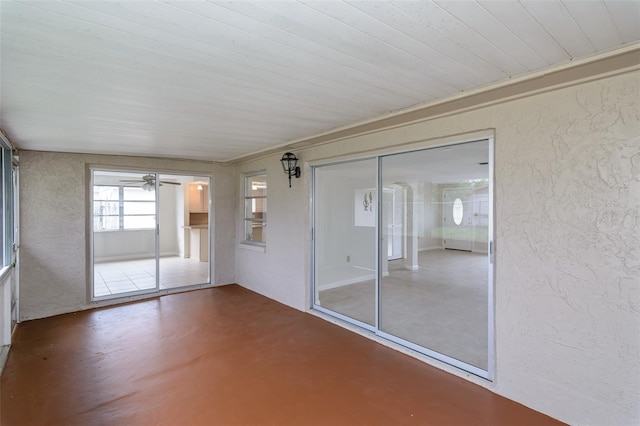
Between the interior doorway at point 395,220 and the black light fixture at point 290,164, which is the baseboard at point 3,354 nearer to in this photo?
the black light fixture at point 290,164

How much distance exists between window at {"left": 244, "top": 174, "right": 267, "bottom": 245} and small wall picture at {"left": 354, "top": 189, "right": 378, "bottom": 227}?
6.48 ft

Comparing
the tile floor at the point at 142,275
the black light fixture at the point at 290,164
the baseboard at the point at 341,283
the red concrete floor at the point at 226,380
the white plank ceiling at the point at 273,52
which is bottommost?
the red concrete floor at the point at 226,380

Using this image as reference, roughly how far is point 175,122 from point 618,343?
399 cm

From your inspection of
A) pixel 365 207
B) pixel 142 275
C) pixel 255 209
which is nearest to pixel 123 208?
pixel 142 275

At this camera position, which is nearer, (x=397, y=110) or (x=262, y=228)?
(x=397, y=110)

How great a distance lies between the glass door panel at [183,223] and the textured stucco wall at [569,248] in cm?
696

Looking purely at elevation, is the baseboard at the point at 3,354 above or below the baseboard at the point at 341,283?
below

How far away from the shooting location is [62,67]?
1941 mm

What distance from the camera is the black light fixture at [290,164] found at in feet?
15.1

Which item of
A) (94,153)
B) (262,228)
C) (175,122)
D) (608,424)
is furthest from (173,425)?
(94,153)

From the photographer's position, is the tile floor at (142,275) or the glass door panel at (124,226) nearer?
the tile floor at (142,275)

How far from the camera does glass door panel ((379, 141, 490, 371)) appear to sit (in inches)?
117

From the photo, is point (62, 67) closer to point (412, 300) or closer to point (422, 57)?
point (422, 57)

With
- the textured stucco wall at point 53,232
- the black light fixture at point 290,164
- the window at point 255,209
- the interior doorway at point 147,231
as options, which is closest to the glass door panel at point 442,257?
the black light fixture at point 290,164
